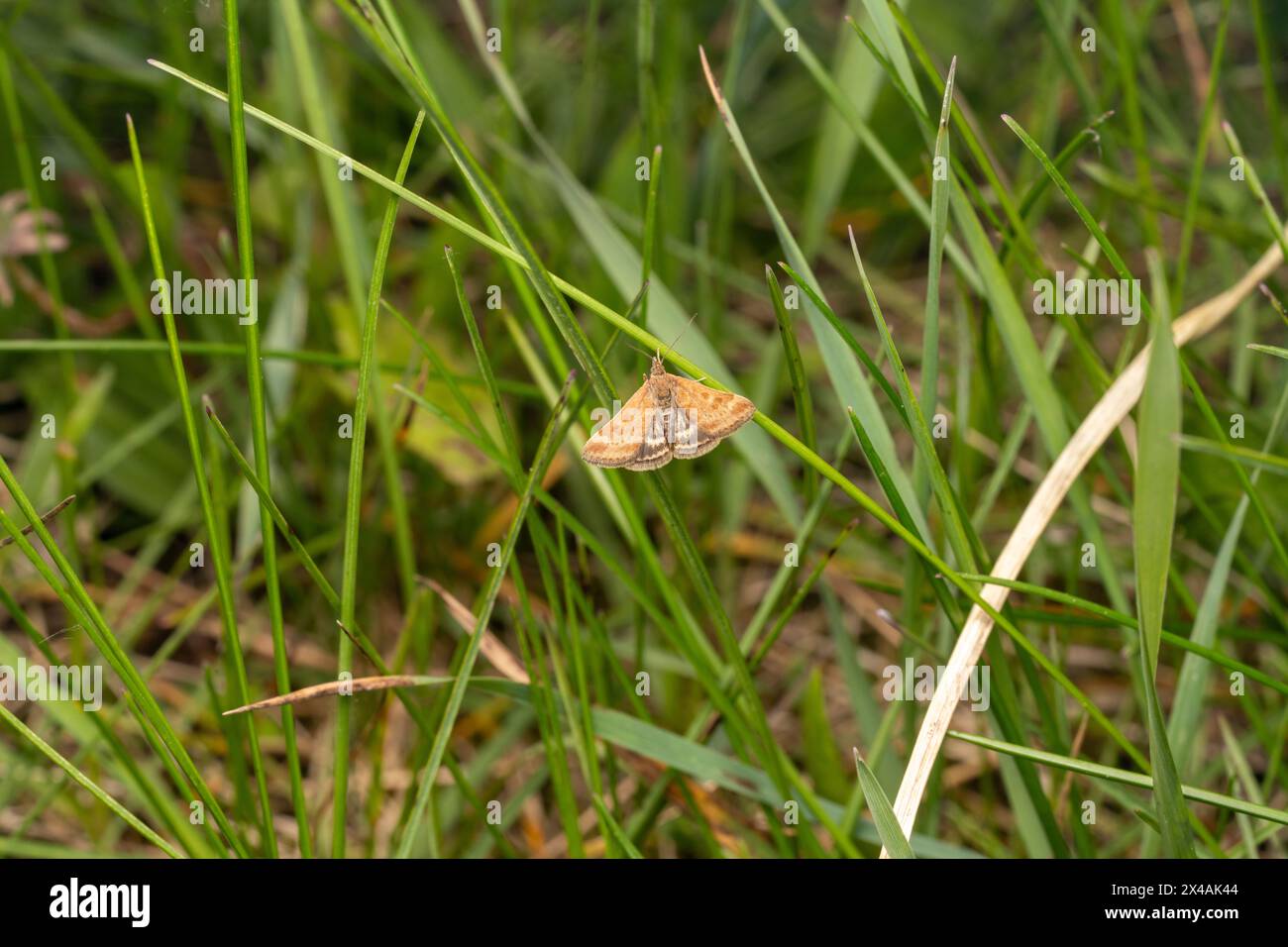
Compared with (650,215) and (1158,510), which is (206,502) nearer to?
(650,215)

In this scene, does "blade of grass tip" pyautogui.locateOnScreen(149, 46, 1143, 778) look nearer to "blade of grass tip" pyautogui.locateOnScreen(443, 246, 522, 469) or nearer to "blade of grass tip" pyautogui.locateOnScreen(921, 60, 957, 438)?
"blade of grass tip" pyautogui.locateOnScreen(443, 246, 522, 469)

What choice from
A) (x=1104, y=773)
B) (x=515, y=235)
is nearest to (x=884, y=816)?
(x=1104, y=773)

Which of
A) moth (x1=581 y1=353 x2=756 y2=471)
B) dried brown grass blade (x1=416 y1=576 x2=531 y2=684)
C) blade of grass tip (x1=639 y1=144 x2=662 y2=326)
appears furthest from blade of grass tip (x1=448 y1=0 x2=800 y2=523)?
dried brown grass blade (x1=416 y1=576 x2=531 y2=684)

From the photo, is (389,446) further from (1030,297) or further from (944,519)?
(1030,297)

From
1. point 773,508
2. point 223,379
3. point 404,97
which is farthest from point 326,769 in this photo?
point 404,97

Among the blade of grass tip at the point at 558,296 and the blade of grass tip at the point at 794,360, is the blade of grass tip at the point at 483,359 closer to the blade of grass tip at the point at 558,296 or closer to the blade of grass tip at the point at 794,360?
the blade of grass tip at the point at 558,296

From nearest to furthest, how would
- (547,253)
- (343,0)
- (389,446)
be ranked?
1. (343,0)
2. (389,446)
3. (547,253)

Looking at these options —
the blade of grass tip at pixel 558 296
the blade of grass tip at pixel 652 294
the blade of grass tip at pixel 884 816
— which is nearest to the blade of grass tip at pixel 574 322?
the blade of grass tip at pixel 558 296

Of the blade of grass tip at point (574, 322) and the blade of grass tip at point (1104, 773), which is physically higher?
the blade of grass tip at point (574, 322)
